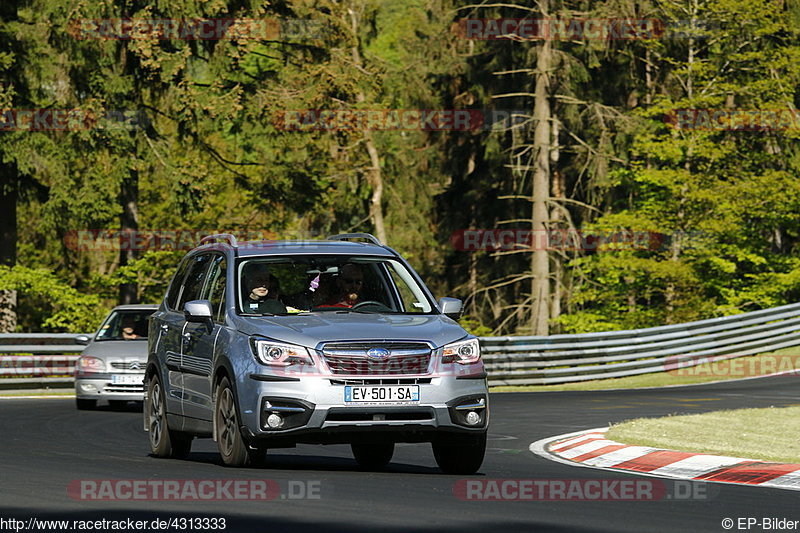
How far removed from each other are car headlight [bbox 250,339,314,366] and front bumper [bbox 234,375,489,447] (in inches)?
5.9

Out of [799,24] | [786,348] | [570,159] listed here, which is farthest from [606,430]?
[570,159]

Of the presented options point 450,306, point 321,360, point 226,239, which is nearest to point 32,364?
point 226,239

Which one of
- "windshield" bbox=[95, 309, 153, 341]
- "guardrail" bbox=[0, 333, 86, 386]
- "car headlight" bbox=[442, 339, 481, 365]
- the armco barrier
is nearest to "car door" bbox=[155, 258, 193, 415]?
"car headlight" bbox=[442, 339, 481, 365]

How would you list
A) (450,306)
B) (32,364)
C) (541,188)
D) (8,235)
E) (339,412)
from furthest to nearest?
1. (541,188)
2. (8,235)
3. (32,364)
4. (450,306)
5. (339,412)

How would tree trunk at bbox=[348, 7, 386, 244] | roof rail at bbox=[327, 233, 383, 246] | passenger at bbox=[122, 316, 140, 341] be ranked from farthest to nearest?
tree trunk at bbox=[348, 7, 386, 244] < passenger at bbox=[122, 316, 140, 341] < roof rail at bbox=[327, 233, 383, 246]

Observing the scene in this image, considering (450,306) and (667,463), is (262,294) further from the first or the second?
(667,463)

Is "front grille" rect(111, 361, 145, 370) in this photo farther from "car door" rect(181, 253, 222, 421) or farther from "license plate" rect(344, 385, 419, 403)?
"license plate" rect(344, 385, 419, 403)

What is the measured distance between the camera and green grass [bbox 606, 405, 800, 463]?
1473 cm

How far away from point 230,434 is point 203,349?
968mm

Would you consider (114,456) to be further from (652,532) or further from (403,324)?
(652,532)

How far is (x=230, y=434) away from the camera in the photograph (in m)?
11.9

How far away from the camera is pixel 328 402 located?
1122cm

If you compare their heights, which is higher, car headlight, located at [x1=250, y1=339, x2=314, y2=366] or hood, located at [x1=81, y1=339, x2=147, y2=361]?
car headlight, located at [x1=250, y1=339, x2=314, y2=366]

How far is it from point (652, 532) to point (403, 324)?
12.2ft
